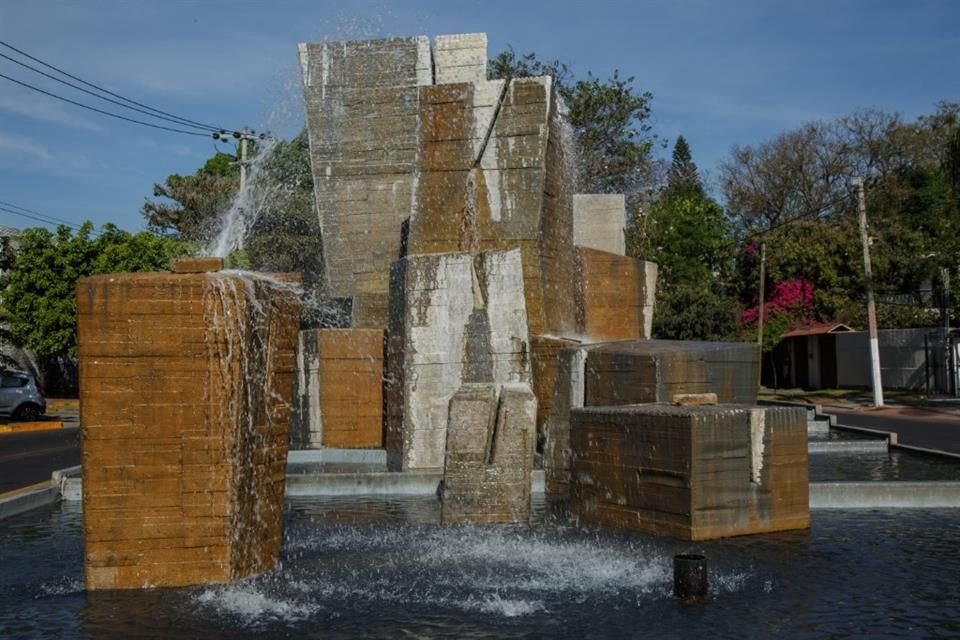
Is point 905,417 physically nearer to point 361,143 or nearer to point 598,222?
point 598,222

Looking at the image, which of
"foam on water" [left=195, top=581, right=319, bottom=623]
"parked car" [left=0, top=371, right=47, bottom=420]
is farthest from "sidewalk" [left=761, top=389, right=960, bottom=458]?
"parked car" [left=0, top=371, right=47, bottom=420]

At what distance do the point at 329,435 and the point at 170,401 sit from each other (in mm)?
7255

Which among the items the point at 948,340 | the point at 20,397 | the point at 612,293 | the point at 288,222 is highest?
the point at 288,222

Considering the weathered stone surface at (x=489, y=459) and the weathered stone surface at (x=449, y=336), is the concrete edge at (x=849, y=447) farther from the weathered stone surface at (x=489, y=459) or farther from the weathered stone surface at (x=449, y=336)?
the weathered stone surface at (x=489, y=459)

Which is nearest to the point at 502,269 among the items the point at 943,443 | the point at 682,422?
the point at 682,422

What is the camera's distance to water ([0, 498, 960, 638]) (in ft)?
17.5

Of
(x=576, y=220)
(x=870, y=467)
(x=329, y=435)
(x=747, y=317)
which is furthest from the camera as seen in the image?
(x=747, y=317)

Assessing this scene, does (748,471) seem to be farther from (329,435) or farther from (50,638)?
(329,435)

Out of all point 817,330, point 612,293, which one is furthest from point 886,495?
point 817,330

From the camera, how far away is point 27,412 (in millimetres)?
27766

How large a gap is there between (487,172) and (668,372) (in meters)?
4.27

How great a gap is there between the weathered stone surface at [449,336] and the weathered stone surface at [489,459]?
5.50ft

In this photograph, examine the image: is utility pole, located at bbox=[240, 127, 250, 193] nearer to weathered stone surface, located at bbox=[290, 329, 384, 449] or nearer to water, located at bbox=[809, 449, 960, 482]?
weathered stone surface, located at bbox=[290, 329, 384, 449]

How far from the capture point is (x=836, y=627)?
5270 mm
